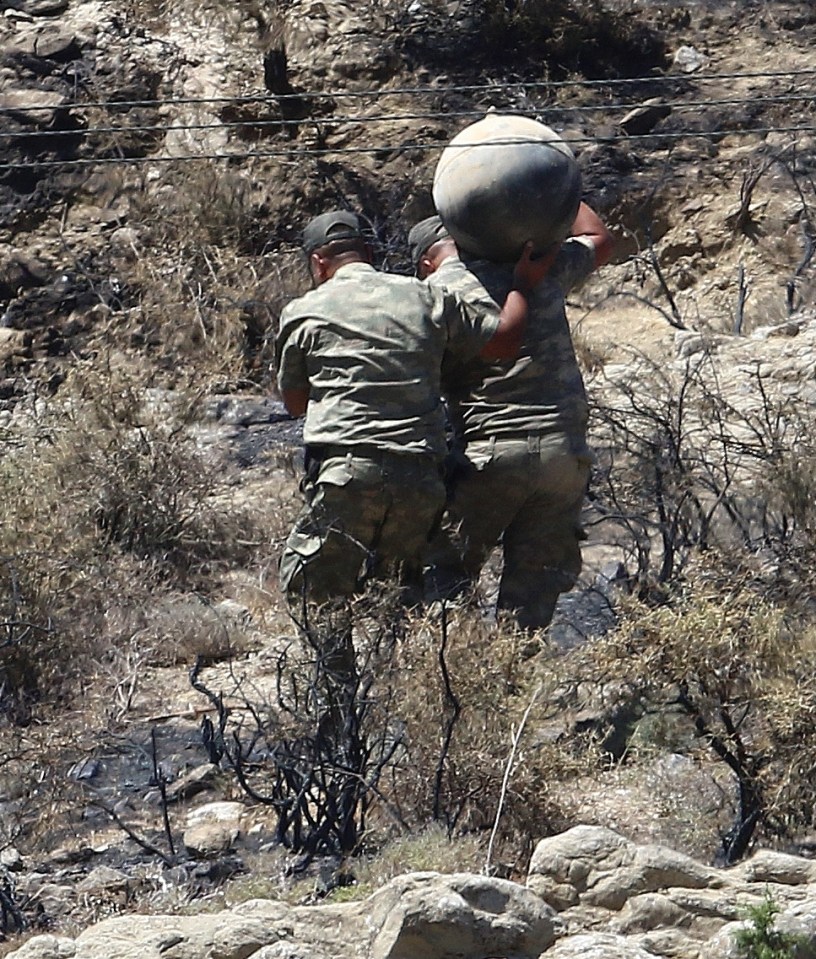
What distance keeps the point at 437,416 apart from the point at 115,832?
6.49ft

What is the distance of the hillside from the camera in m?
7.73

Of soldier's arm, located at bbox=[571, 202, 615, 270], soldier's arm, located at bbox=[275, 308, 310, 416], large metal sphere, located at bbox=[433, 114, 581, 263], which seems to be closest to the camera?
soldier's arm, located at bbox=[275, 308, 310, 416]

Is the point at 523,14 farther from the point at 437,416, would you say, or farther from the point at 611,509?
the point at 437,416

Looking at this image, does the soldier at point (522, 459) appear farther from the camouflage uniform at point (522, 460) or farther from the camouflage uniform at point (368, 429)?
the camouflage uniform at point (368, 429)

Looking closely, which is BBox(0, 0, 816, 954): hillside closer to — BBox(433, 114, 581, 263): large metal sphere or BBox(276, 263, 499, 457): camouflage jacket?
BBox(276, 263, 499, 457): camouflage jacket

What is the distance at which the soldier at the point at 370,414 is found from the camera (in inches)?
345

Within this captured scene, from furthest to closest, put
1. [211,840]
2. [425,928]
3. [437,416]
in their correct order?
[437,416] → [211,840] → [425,928]

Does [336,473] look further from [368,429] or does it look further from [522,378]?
[522,378]

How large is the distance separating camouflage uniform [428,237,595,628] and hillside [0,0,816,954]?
29cm

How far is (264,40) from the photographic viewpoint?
1722 cm

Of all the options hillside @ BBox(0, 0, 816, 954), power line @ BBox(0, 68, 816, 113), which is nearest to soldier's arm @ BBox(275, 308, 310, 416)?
hillside @ BBox(0, 0, 816, 954)

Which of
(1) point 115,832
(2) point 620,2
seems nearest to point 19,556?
(1) point 115,832

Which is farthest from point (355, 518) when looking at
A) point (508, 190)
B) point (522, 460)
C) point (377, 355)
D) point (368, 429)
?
point (508, 190)

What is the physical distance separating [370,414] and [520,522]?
916mm
